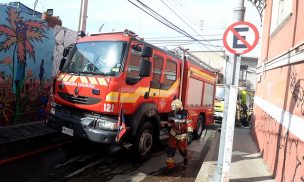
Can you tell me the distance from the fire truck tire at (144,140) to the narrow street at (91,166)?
0.80ft

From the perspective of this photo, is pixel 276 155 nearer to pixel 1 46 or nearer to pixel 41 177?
pixel 41 177

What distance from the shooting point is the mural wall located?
8797 mm

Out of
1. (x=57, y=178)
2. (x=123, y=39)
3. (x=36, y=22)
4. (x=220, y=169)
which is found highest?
(x=36, y=22)

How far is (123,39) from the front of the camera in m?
6.82

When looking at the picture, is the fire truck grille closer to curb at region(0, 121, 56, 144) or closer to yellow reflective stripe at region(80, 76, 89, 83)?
yellow reflective stripe at region(80, 76, 89, 83)

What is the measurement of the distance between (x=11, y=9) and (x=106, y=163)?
17.4 ft

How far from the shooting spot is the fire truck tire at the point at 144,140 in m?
6.94

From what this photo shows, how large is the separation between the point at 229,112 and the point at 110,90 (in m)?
2.42

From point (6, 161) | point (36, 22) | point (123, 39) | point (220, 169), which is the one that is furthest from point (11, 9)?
point (220, 169)

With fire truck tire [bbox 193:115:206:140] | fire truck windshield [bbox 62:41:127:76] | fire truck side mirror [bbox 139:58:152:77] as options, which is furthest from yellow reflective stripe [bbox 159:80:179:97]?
fire truck tire [bbox 193:115:206:140]

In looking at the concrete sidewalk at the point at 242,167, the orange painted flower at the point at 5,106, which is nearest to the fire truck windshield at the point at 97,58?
the orange painted flower at the point at 5,106

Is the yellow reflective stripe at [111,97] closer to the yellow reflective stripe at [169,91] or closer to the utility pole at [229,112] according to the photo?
the yellow reflective stripe at [169,91]

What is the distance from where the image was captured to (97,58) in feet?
22.4

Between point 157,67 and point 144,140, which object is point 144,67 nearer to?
point 157,67
